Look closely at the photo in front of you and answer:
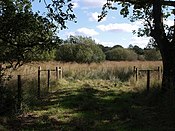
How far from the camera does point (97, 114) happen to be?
13.5 m

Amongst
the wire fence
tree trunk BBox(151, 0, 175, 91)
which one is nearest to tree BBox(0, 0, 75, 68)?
the wire fence

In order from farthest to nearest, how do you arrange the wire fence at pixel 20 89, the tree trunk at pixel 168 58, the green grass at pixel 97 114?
the tree trunk at pixel 168 58
the wire fence at pixel 20 89
the green grass at pixel 97 114

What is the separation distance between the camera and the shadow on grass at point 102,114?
37.0ft

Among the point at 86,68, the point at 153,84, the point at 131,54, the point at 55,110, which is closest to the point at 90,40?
the point at 131,54

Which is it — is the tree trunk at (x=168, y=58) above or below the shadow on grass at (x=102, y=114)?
above

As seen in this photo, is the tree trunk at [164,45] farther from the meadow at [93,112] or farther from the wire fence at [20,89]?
the wire fence at [20,89]

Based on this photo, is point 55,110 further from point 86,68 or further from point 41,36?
point 86,68

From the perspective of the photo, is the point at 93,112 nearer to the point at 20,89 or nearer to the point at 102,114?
the point at 102,114

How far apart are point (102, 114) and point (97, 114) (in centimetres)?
17

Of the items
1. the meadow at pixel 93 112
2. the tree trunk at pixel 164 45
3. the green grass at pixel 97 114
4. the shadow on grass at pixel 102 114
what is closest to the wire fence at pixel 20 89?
the meadow at pixel 93 112

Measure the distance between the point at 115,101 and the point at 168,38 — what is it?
13.4 feet

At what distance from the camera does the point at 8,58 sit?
13.0 meters

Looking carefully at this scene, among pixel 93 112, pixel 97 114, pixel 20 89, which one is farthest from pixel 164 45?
pixel 20 89

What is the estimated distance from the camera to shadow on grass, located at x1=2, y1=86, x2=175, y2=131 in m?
11.3
